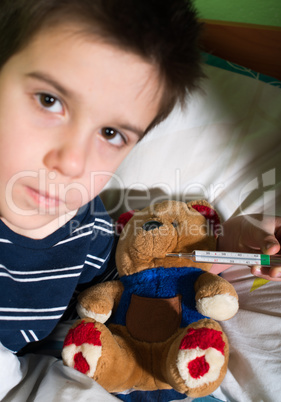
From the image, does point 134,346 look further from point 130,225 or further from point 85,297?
point 130,225

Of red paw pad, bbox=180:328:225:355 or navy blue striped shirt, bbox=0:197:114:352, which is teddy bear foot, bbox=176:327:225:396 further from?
navy blue striped shirt, bbox=0:197:114:352

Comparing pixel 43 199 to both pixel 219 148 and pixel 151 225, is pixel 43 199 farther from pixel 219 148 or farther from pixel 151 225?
pixel 219 148

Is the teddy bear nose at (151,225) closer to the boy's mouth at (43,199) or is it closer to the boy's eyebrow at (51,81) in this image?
the boy's mouth at (43,199)

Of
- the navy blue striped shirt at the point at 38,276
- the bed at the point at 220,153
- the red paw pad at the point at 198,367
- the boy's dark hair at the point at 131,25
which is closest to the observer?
the boy's dark hair at the point at 131,25

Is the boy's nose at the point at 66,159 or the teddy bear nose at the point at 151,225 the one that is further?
the teddy bear nose at the point at 151,225

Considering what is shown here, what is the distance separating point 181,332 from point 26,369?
30 cm

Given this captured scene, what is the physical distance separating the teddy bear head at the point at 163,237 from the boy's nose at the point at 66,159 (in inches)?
10.5

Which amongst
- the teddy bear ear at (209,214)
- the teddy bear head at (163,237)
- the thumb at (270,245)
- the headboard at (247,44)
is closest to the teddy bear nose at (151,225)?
the teddy bear head at (163,237)

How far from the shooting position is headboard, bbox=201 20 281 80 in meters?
1.03

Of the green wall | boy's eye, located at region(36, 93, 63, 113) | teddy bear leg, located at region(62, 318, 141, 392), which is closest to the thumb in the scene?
teddy bear leg, located at region(62, 318, 141, 392)

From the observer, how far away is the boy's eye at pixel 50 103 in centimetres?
52

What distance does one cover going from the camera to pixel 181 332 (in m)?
0.67

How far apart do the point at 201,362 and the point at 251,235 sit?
0.32 meters

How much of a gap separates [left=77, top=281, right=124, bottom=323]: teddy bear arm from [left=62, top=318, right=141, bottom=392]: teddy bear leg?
0.13 feet
